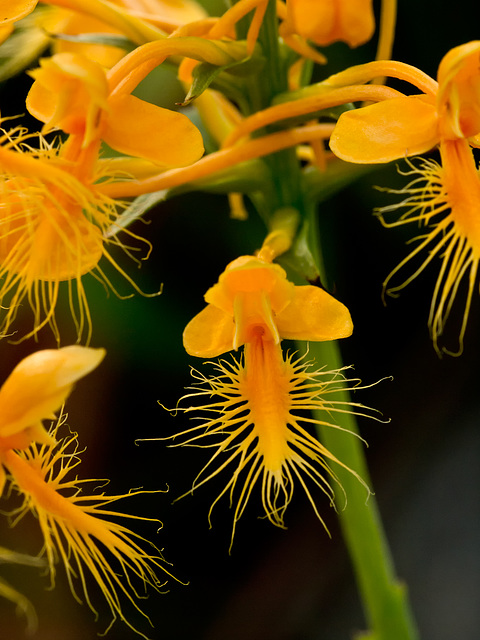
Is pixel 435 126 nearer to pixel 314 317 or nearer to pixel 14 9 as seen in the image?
pixel 314 317

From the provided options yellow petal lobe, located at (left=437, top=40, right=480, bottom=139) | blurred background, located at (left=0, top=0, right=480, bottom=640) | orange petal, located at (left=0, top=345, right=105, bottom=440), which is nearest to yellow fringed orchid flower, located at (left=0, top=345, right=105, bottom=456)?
orange petal, located at (left=0, top=345, right=105, bottom=440)

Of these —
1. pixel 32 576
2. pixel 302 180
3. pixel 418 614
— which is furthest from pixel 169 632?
pixel 302 180

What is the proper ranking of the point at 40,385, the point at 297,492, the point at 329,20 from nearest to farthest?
the point at 40,385 → the point at 329,20 → the point at 297,492

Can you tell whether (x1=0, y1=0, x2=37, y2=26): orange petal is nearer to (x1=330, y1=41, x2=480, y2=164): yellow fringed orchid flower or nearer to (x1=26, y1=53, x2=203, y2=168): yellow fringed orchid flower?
(x1=26, y1=53, x2=203, y2=168): yellow fringed orchid flower

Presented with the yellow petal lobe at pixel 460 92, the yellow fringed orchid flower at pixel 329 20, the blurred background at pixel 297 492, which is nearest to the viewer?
the yellow petal lobe at pixel 460 92

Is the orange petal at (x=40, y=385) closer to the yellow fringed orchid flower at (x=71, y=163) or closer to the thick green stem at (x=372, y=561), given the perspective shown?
the yellow fringed orchid flower at (x=71, y=163)

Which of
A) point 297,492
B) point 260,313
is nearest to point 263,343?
point 260,313

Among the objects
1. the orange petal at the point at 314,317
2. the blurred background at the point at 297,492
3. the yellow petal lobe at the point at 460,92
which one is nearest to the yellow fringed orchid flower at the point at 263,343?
the orange petal at the point at 314,317
